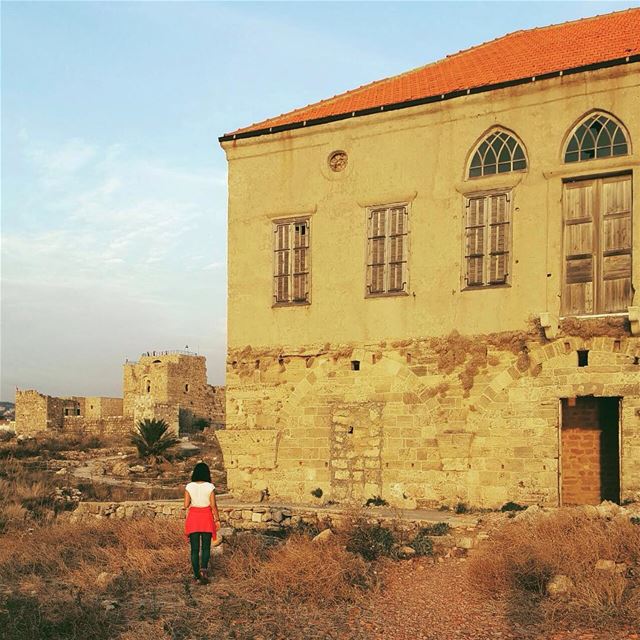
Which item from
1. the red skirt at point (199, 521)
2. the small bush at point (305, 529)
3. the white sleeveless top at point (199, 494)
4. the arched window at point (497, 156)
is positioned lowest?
the small bush at point (305, 529)

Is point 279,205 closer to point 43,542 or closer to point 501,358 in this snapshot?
point 501,358

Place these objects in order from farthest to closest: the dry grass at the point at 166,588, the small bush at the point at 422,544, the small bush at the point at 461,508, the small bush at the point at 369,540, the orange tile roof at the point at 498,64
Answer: the orange tile roof at the point at 498,64 < the small bush at the point at 461,508 < the small bush at the point at 422,544 < the small bush at the point at 369,540 < the dry grass at the point at 166,588

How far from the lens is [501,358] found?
13.5m

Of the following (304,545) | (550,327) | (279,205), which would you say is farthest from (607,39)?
(304,545)

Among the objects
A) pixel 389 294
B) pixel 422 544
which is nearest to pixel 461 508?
pixel 422 544

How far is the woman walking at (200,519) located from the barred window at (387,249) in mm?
6119

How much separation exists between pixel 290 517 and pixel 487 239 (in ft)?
18.9

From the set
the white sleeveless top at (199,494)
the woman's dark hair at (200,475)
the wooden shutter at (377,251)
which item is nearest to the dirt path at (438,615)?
the white sleeveless top at (199,494)

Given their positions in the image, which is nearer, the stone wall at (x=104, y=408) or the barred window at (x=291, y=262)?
the barred window at (x=291, y=262)

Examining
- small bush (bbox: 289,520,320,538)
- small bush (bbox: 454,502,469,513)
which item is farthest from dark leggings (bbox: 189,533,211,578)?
small bush (bbox: 454,502,469,513)

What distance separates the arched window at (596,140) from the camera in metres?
12.9

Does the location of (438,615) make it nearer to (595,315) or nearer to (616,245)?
(595,315)

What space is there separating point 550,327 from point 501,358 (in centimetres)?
102

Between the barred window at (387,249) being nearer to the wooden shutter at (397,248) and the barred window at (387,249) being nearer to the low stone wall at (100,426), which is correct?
the wooden shutter at (397,248)
